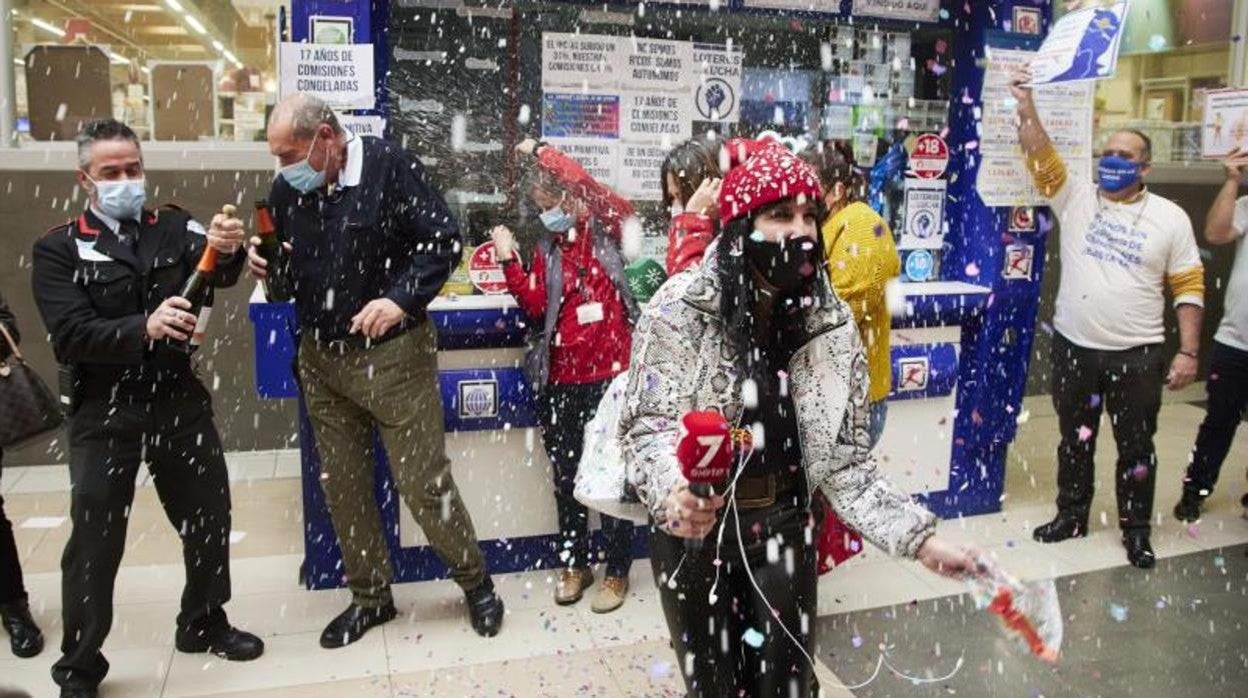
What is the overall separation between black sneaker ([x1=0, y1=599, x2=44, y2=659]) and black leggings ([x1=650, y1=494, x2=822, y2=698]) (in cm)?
275

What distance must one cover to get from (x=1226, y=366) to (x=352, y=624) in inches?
177

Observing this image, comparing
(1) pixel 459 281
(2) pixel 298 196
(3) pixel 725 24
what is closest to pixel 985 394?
(3) pixel 725 24

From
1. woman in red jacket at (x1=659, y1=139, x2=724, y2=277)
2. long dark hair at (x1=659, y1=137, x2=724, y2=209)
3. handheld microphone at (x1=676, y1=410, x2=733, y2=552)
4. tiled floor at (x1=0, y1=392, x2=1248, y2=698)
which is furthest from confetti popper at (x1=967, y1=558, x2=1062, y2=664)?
long dark hair at (x1=659, y1=137, x2=724, y2=209)

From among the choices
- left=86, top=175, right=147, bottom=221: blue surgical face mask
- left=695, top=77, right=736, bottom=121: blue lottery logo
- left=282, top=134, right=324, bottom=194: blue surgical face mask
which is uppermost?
left=695, top=77, right=736, bottom=121: blue lottery logo

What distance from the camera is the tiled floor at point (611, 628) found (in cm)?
390

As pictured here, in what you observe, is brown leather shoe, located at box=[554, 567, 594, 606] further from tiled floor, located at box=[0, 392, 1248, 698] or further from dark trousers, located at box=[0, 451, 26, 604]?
dark trousers, located at box=[0, 451, 26, 604]

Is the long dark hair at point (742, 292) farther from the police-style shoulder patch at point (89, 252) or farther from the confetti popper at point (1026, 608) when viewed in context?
the police-style shoulder patch at point (89, 252)

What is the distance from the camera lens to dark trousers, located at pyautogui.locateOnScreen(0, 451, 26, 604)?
4.09 meters

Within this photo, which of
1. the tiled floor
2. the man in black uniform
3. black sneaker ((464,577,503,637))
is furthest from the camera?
black sneaker ((464,577,503,637))

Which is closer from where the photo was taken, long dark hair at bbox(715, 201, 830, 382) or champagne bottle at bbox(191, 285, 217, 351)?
long dark hair at bbox(715, 201, 830, 382)

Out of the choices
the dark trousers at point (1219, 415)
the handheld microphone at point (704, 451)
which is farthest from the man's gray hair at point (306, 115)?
the dark trousers at point (1219, 415)

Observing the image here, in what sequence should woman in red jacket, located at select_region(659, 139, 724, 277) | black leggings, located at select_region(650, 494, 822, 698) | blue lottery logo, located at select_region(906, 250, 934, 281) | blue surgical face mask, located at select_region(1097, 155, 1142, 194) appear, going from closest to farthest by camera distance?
black leggings, located at select_region(650, 494, 822, 698), woman in red jacket, located at select_region(659, 139, 724, 277), blue surgical face mask, located at select_region(1097, 155, 1142, 194), blue lottery logo, located at select_region(906, 250, 934, 281)

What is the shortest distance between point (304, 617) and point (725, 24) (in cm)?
333

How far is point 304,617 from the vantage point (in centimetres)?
445
